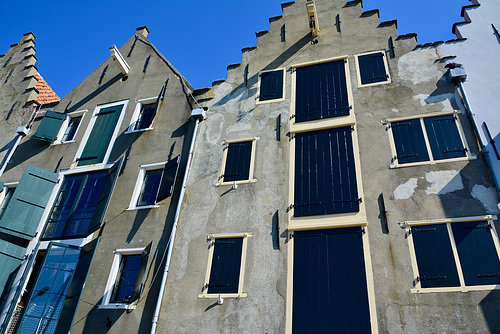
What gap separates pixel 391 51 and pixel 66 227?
1330cm

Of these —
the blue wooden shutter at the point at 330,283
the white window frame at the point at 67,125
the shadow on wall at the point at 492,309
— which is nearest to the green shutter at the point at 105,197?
the white window frame at the point at 67,125

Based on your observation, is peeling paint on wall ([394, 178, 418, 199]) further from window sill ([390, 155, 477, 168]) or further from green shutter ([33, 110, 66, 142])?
green shutter ([33, 110, 66, 142])

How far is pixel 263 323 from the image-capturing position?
10133mm

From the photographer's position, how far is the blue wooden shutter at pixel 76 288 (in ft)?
37.7

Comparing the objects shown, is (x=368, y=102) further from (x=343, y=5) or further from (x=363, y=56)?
(x=343, y=5)

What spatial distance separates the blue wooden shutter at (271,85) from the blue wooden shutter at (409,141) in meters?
4.46

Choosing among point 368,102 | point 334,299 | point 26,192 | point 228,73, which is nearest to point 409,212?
point 334,299

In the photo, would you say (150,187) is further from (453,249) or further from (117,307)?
(453,249)

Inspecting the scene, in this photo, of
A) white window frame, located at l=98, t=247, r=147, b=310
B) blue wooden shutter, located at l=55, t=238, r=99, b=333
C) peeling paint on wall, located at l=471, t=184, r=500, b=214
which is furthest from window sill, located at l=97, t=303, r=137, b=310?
peeling paint on wall, located at l=471, t=184, r=500, b=214

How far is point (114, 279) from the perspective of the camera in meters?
12.3

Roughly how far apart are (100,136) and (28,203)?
372 cm

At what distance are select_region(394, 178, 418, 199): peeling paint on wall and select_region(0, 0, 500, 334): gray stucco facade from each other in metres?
0.03

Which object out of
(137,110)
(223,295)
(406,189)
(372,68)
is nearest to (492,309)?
(406,189)

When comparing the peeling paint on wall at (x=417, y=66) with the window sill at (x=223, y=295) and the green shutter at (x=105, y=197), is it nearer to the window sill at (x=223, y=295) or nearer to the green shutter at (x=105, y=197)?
the window sill at (x=223, y=295)
